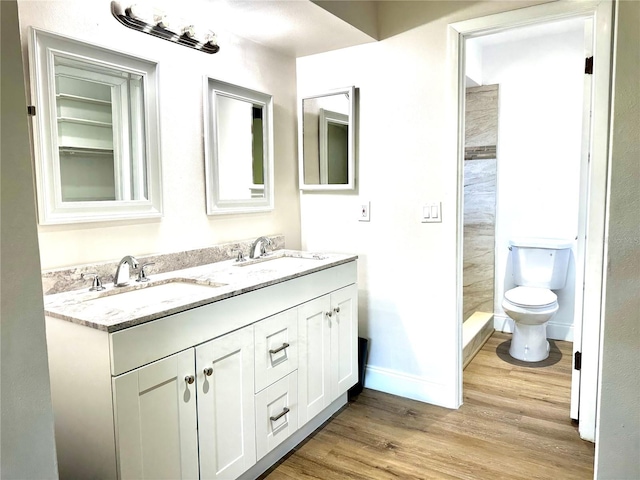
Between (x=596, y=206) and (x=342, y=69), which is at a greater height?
(x=342, y=69)

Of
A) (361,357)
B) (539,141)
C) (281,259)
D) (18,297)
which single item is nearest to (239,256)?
(281,259)

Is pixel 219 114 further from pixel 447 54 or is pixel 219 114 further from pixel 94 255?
pixel 447 54

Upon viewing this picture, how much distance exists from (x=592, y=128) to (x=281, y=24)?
159 centimetres

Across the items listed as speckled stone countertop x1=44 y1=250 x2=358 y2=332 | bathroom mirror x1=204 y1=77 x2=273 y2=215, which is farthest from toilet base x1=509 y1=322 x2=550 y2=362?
bathroom mirror x1=204 y1=77 x2=273 y2=215

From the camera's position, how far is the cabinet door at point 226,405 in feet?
5.29

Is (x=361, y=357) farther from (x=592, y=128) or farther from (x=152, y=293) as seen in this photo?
(x=592, y=128)

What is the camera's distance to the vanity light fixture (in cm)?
183

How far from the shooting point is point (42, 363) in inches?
31.1

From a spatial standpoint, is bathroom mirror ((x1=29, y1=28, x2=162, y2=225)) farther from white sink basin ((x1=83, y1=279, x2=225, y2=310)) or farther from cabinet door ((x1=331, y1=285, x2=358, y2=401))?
cabinet door ((x1=331, y1=285, x2=358, y2=401))

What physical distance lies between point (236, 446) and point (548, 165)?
10.5ft

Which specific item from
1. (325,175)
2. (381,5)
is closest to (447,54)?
(381,5)

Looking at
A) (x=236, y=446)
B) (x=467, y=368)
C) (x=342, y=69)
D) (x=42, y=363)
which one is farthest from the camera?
(x=467, y=368)

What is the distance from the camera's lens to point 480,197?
154 inches

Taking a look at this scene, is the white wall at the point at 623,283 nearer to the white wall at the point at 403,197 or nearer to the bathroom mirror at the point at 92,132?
the white wall at the point at 403,197
